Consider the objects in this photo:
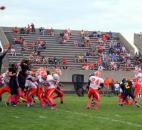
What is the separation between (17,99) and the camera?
2053 centimetres

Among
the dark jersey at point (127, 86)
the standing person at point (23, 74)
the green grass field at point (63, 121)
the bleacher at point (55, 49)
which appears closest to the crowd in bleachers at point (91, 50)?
the bleacher at point (55, 49)

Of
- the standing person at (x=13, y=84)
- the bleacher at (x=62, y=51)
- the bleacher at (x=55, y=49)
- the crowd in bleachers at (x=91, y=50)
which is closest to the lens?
the standing person at (x=13, y=84)

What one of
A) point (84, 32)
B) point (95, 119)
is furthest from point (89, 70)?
point (95, 119)

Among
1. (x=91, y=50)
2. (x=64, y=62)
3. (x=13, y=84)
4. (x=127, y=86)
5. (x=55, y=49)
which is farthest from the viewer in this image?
(x=91, y=50)

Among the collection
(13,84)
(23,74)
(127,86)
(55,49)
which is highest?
(55,49)

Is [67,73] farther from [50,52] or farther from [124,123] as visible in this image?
[124,123]

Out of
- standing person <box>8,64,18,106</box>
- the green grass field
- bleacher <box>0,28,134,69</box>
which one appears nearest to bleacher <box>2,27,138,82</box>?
bleacher <box>0,28,134,69</box>

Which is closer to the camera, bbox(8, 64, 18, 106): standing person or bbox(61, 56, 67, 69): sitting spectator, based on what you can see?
bbox(8, 64, 18, 106): standing person

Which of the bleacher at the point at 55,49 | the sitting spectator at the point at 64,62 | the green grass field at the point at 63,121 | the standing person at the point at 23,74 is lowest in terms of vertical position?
the green grass field at the point at 63,121

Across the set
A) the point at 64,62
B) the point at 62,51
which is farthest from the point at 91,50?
the point at 64,62

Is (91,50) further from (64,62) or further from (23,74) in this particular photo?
(23,74)

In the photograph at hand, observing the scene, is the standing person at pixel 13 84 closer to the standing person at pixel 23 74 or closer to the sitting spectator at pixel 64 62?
the standing person at pixel 23 74

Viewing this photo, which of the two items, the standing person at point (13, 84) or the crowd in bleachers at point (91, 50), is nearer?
the standing person at point (13, 84)

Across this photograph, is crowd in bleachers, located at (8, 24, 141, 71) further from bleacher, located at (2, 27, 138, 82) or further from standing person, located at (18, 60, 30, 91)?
standing person, located at (18, 60, 30, 91)
